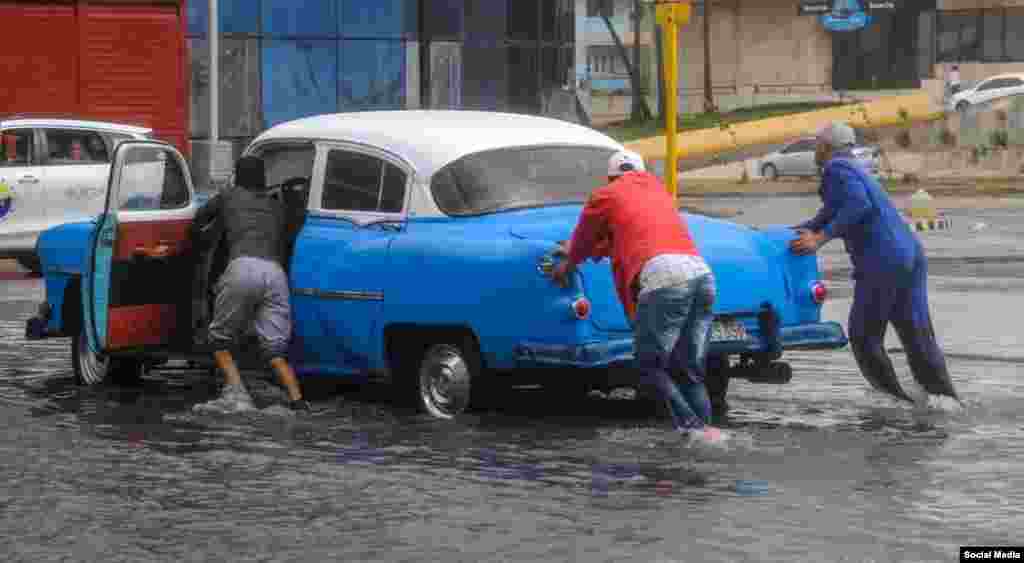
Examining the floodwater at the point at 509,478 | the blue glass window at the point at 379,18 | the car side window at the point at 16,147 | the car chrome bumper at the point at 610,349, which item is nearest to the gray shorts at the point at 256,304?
the floodwater at the point at 509,478

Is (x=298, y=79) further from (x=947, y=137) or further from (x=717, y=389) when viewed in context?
(x=717, y=389)

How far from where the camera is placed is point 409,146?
13703 mm

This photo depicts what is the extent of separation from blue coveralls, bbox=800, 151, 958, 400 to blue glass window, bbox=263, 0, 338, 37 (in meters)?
33.8

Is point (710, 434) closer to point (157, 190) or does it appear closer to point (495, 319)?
point (495, 319)

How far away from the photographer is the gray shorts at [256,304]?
1363 cm

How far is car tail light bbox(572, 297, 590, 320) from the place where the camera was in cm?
1232

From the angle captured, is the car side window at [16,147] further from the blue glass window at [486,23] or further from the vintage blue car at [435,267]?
the blue glass window at [486,23]

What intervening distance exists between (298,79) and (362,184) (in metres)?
33.5

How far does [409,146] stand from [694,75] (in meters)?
90.1

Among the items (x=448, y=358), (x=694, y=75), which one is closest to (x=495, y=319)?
(x=448, y=358)

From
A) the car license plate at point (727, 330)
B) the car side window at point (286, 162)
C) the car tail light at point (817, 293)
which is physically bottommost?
the car license plate at point (727, 330)

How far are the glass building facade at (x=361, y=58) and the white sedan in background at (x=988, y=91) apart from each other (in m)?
34.4

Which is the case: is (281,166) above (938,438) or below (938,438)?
above

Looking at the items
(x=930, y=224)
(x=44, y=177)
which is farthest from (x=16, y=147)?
(x=930, y=224)
